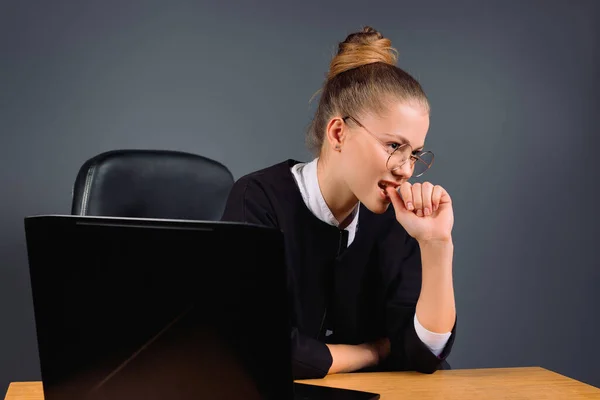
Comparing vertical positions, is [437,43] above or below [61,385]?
above

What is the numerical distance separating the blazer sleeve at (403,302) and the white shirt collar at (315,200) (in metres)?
0.08

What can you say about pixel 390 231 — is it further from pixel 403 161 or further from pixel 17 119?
pixel 17 119

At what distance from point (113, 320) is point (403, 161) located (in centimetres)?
73

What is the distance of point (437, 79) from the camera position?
2719 mm

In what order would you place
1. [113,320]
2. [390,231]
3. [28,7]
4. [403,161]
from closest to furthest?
[113,320] → [403,161] → [390,231] → [28,7]

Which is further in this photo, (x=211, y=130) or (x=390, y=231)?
(x=211, y=130)

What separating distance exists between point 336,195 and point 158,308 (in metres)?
0.76

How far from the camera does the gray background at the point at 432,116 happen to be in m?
2.40

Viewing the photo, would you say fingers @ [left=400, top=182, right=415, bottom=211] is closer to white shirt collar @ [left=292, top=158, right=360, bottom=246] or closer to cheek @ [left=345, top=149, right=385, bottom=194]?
cheek @ [left=345, top=149, right=385, bottom=194]

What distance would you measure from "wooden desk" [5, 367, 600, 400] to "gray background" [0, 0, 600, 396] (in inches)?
55.4

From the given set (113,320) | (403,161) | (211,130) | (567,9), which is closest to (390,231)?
(403,161)

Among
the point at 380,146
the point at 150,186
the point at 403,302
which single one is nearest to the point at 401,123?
the point at 380,146

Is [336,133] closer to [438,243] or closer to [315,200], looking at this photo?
[315,200]

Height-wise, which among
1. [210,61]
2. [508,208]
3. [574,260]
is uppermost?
[210,61]
